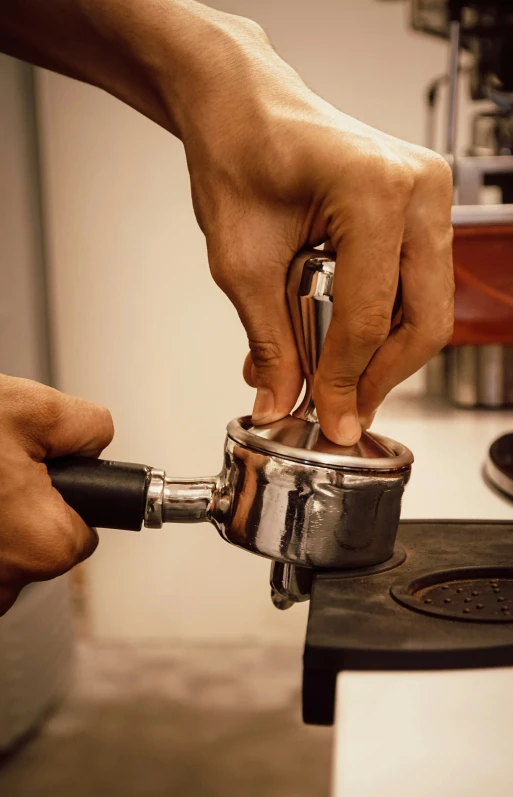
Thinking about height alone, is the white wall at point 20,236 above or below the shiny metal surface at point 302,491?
above

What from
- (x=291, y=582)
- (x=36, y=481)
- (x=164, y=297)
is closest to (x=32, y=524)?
(x=36, y=481)

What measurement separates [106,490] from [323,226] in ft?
0.65

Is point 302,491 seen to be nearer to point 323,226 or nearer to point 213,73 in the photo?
point 323,226

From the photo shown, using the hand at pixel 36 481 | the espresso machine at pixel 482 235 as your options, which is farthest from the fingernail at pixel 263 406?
the espresso machine at pixel 482 235

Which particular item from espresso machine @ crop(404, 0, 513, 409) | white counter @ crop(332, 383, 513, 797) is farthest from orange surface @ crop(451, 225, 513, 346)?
white counter @ crop(332, 383, 513, 797)

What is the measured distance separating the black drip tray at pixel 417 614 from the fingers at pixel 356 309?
0.27 ft

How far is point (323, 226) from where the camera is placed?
1.53 ft

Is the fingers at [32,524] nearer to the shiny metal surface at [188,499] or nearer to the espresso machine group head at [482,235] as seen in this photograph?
the shiny metal surface at [188,499]

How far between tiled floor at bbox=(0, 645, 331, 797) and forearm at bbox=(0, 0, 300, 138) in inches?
48.2

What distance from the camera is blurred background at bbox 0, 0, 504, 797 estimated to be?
159 centimetres

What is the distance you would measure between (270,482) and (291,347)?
0.11m

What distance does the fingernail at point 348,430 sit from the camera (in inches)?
17.7

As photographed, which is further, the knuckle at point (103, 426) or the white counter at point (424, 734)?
the knuckle at point (103, 426)

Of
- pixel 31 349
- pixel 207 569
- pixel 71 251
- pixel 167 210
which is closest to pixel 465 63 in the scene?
pixel 167 210
